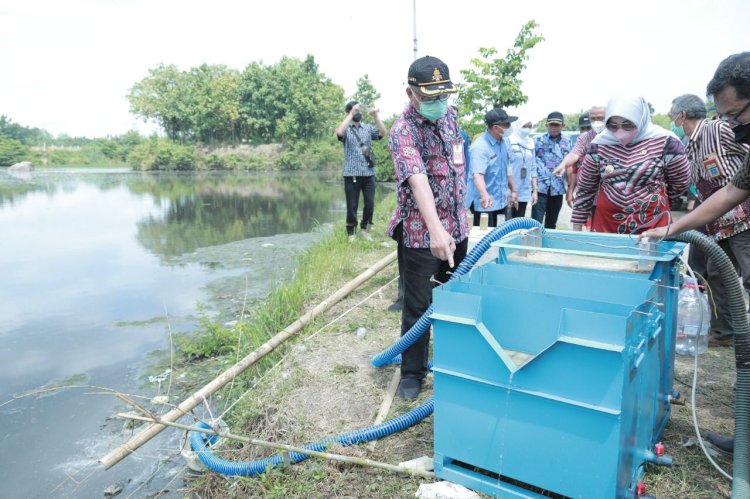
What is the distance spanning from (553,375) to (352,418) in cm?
145

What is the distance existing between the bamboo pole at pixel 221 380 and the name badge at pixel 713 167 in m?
2.91

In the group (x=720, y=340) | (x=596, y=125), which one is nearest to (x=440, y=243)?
(x=720, y=340)

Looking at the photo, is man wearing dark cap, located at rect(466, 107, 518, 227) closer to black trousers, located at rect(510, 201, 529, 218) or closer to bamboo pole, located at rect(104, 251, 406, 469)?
black trousers, located at rect(510, 201, 529, 218)

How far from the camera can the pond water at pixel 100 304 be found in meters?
3.21

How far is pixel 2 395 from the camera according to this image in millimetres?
3961

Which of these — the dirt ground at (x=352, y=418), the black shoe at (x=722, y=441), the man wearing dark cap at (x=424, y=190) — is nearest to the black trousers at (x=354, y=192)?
the dirt ground at (x=352, y=418)

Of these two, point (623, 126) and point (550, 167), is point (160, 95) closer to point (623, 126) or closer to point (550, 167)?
point (550, 167)

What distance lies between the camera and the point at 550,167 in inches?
251

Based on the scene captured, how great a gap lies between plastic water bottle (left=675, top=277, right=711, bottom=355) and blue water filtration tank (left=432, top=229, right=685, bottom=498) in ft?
4.33

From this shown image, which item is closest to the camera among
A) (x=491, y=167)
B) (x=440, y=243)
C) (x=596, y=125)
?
(x=440, y=243)

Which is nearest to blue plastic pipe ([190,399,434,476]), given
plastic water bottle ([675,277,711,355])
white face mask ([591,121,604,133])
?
plastic water bottle ([675,277,711,355])

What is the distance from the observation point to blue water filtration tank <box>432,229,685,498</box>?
64.2 inches

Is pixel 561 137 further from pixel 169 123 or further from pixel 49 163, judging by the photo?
pixel 49 163

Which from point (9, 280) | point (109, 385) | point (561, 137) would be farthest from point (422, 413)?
point (9, 280)
